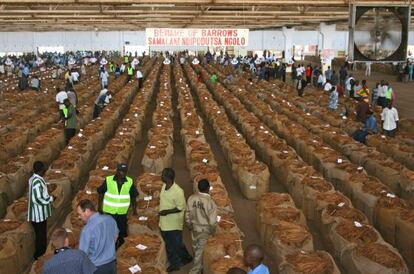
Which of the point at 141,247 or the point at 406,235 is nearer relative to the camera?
the point at 141,247

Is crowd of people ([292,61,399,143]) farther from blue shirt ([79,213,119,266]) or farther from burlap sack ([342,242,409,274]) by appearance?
blue shirt ([79,213,119,266])

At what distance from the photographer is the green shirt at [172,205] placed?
6.53 m

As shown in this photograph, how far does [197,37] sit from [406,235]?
10742 mm

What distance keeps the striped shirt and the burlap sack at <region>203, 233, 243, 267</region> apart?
7.85 ft

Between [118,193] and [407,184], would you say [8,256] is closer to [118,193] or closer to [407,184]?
[118,193]

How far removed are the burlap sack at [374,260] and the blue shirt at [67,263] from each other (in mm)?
3691

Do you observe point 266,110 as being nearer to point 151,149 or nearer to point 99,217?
point 151,149

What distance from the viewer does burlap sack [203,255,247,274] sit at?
5969 millimetres

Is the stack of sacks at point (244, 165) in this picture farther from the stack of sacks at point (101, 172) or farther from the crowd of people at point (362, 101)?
the crowd of people at point (362, 101)

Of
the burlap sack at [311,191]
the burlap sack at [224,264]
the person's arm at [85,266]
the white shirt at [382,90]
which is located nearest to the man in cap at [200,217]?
the burlap sack at [224,264]

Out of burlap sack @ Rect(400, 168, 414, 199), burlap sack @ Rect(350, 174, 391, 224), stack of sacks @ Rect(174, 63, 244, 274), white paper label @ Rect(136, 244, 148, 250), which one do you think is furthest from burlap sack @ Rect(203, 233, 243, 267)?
burlap sack @ Rect(400, 168, 414, 199)

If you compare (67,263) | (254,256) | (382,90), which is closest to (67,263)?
(67,263)

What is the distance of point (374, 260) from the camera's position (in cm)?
626

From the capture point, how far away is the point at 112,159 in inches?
431
